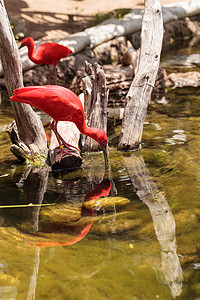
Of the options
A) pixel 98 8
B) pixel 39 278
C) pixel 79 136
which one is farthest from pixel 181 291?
pixel 98 8

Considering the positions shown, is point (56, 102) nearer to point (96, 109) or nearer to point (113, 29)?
point (96, 109)

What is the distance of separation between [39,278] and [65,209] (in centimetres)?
97

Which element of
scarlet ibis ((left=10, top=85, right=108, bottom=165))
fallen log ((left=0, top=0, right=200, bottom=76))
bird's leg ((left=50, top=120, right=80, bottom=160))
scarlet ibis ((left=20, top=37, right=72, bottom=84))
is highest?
scarlet ibis ((left=10, top=85, right=108, bottom=165))

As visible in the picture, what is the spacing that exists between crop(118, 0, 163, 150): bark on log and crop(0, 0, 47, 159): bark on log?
1.10 metres

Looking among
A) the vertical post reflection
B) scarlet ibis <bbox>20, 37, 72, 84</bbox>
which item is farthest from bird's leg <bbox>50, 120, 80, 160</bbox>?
scarlet ibis <bbox>20, 37, 72, 84</bbox>

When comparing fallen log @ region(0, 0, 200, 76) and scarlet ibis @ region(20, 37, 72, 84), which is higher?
scarlet ibis @ region(20, 37, 72, 84)

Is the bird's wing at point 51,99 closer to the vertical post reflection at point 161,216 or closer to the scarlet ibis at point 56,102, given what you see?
the scarlet ibis at point 56,102

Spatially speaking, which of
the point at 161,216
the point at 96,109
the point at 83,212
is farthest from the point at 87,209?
the point at 96,109

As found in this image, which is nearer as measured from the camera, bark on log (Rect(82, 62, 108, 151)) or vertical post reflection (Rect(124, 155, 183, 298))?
vertical post reflection (Rect(124, 155, 183, 298))

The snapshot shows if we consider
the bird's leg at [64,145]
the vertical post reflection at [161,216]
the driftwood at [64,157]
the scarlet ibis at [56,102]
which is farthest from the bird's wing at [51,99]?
the vertical post reflection at [161,216]

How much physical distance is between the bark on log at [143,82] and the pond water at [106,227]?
0.79 ft

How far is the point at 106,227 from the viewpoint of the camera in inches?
120

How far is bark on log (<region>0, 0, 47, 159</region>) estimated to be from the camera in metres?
3.89

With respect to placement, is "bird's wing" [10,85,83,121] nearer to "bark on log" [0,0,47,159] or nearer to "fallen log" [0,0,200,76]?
"bark on log" [0,0,47,159]
